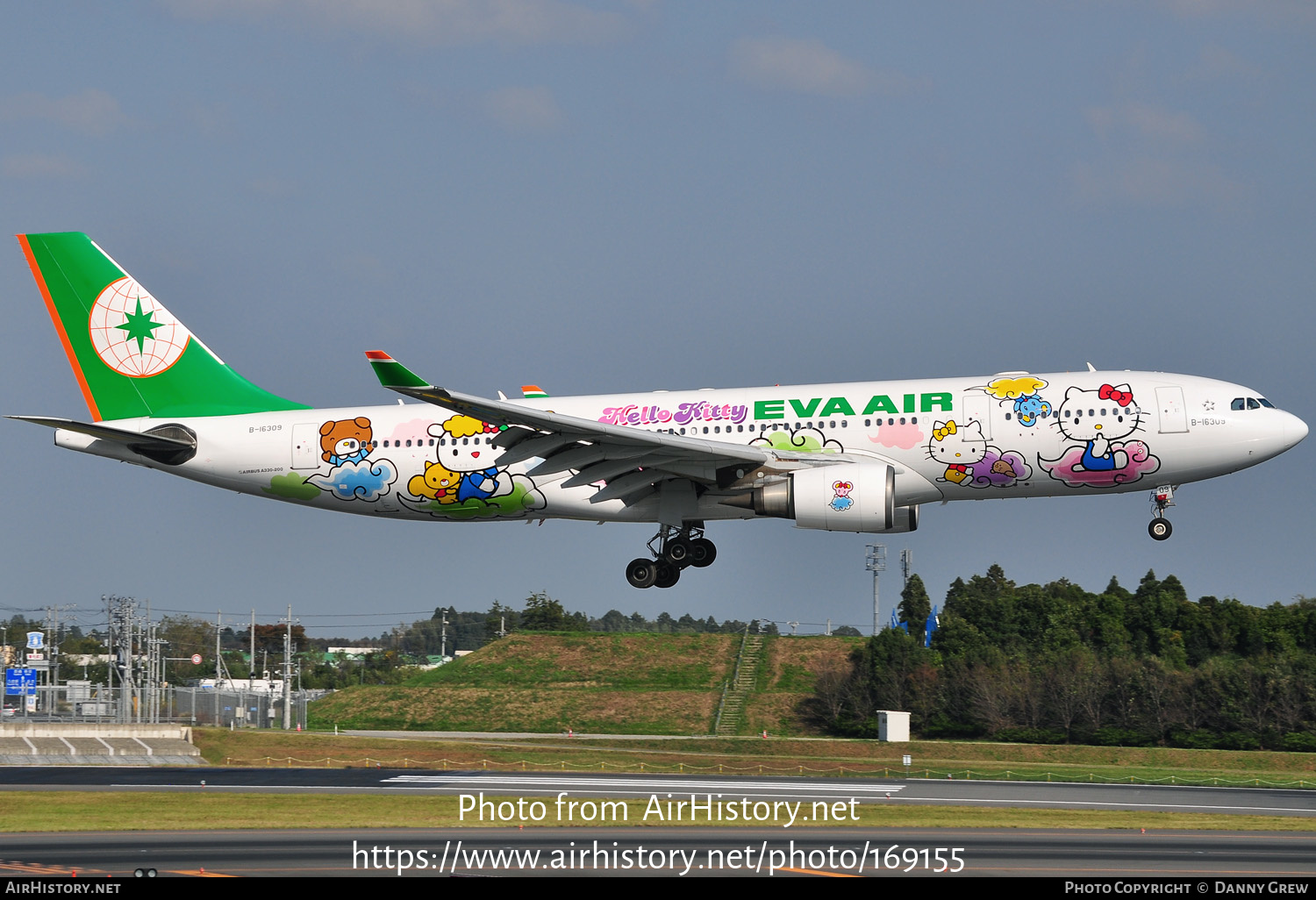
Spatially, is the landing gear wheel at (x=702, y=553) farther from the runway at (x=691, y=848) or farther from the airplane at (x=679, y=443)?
the runway at (x=691, y=848)

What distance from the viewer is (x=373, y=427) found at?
135ft

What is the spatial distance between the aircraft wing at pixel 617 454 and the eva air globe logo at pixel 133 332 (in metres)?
12.9

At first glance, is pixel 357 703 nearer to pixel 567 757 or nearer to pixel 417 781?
pixel 567 757

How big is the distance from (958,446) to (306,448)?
1867cm

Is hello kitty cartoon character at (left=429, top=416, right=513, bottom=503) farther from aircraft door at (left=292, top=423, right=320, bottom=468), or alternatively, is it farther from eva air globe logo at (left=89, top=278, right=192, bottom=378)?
eva air globe logo at (left=89, top=278, right=192, bottom=378)

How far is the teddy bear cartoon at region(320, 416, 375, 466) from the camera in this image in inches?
1620

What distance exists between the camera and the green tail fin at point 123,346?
43.5m

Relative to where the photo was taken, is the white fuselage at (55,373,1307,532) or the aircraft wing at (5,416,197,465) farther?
the aircraft wing at (5,416,197,465)

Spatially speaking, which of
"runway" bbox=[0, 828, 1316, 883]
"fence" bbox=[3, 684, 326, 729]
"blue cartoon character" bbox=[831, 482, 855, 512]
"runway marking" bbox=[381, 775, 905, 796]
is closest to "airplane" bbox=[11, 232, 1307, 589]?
"blue cartoon character" bbox=[831, 482, 855, 512]

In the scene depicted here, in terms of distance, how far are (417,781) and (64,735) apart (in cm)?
2023

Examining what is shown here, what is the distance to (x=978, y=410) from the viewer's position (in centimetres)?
3719

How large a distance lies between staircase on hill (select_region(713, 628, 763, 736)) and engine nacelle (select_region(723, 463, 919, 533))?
38455 mm

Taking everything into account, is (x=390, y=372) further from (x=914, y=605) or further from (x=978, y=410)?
(x=914, y=605)

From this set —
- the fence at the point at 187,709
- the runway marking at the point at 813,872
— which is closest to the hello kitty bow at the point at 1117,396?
the runway marking at the point at 813,872
